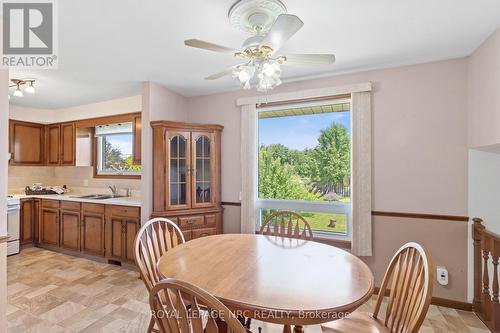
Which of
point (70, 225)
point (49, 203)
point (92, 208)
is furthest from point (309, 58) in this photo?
point (49, 203)

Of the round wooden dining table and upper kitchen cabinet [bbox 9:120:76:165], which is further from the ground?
upper kitchen cabinet [bbox 9:120:76:165]

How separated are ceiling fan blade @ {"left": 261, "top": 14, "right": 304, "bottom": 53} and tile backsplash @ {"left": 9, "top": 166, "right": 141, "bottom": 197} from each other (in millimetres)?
3257

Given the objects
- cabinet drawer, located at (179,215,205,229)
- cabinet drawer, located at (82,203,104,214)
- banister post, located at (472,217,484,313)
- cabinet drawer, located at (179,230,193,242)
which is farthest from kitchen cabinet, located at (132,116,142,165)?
banister post, located at (472,217,484,313)

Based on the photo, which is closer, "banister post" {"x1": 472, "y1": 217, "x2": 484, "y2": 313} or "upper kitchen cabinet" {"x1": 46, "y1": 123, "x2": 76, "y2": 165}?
"banister post" {"x1": 472, "y1": 217, "x2": 484, "y2": 313}

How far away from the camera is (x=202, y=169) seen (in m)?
3.30

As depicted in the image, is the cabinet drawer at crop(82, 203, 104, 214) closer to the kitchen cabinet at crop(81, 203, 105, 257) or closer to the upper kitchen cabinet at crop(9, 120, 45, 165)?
the kitchen cabinet at crop(81, 203, 105, 257)

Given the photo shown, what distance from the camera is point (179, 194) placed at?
10.4 ft

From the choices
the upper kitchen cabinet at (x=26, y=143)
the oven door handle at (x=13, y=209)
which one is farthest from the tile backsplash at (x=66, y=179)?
the oven door handle at (x=13, y=209)

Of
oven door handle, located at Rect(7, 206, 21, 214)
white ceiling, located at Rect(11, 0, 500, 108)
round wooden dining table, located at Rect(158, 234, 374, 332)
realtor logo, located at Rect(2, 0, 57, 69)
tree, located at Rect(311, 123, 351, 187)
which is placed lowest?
oven door handle, located at Rect(7, 206, 21, 214)

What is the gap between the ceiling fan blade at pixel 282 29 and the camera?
1.25m

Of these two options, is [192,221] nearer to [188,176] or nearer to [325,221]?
[188,176]

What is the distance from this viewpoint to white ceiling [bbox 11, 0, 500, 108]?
1.64 metres

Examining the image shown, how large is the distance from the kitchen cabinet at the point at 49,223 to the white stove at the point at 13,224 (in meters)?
0.30

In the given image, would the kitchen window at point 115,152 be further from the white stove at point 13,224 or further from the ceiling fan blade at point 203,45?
the ceiling fan blade at point 203,45
